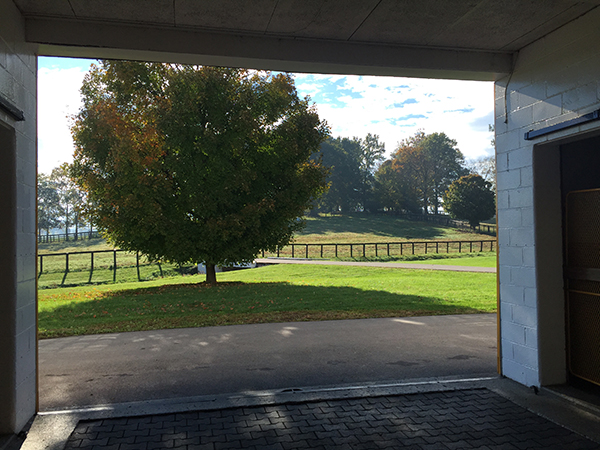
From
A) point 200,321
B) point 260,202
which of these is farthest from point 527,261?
point 260,202

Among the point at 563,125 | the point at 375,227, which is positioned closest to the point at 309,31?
the point at 563,125

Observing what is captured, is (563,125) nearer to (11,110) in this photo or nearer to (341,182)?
(11,110)

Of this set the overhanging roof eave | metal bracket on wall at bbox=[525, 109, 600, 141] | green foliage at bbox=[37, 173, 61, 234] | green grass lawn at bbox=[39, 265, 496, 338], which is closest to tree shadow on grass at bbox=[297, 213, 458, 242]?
green grass lawn at bbox=[39, 265, 496, 338]

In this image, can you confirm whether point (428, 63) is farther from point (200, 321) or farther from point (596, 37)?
point (200, 321)

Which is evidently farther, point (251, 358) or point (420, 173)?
point (420, 173)

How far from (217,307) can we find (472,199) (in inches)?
1679

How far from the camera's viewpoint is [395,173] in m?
70.6

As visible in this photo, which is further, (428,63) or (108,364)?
(108,364)

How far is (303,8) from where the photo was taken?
4105mm

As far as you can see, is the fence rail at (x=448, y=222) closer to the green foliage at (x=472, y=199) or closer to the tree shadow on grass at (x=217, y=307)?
the green foliage at (x=472, y=199)

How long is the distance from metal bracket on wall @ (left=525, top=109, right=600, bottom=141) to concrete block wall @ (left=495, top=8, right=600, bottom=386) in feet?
0.25

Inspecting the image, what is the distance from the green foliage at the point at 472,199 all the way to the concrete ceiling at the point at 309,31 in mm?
45133

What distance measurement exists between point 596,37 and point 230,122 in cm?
1037

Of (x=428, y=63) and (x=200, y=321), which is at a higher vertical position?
(x=428, y=63)
